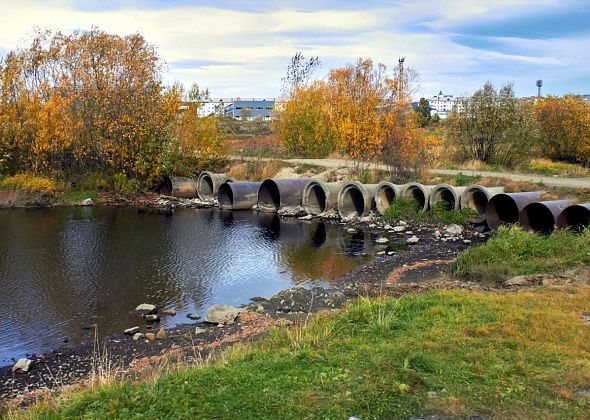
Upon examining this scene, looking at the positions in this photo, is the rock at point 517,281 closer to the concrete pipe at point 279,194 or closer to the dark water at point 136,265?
the dark water at point 136,265

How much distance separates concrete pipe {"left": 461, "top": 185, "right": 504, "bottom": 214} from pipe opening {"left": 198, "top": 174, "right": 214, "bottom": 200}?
11841 mm

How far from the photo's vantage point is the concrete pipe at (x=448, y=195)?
685 inches

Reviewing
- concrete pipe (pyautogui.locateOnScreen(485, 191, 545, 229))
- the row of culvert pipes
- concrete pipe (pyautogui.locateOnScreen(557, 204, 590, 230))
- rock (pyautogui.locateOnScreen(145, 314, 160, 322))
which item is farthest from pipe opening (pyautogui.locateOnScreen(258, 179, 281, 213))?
rock (pyautogui.locateOnScreen(145, 314, 160, 322))

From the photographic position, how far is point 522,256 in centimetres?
1131

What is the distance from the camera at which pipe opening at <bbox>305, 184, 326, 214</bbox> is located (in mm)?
21359

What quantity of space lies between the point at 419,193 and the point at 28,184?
16.2 meters

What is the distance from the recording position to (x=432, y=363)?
16.7 feet

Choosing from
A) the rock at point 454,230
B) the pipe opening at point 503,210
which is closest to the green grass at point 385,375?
the rock at point 454,230

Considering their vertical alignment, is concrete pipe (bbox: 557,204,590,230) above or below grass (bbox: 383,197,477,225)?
above

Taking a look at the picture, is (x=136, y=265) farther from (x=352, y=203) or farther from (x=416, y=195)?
(x=416, y=195)

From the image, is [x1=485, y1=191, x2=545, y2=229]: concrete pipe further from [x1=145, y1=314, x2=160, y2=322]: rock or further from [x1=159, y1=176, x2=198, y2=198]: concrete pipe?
[x1=159, y1=176, x2=198, y2=198]: concrete pipe

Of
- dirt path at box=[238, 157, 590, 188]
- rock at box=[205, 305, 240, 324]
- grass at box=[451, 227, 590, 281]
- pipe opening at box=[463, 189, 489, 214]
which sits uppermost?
dirt path at box=[238, 157, 590, 188]

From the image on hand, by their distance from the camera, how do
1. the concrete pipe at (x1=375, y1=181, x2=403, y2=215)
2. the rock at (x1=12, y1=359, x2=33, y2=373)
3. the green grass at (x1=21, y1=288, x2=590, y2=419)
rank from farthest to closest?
the concrete pipe at (x1=375, y1=181, x2=403, y2=215) → the rock at (x1=12, y1=359, x2=33, y2=373) → the green grass at (x1=21, y1=288, x2=590, y2=419)

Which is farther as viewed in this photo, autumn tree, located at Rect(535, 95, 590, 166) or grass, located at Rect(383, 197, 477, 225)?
autumn tree, located at Rect(535, 95, 590, 166)
